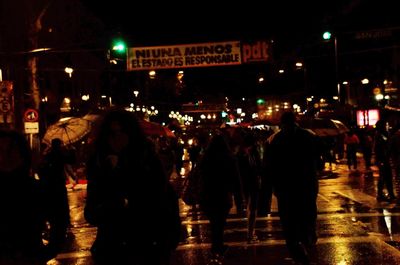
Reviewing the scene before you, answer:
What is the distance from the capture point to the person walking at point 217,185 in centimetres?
846

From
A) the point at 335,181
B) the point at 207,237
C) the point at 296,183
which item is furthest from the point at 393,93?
the point at 296,183

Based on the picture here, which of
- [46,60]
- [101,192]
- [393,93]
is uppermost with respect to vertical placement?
[46,60]

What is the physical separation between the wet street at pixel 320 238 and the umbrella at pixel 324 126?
40.3 feet

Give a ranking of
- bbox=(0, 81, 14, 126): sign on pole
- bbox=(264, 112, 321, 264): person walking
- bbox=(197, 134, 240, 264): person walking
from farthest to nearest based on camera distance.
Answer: bbox=(0, 81, 14, 126): sign on pole
bbox=(197, 134, 240, 264): person walking
bbox=(264, 112, 321, 264): person walking

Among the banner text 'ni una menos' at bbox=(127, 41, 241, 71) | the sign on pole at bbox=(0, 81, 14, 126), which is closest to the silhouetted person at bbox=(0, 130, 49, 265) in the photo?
the sign on pole at bbox=(0, 81, 14, 126)

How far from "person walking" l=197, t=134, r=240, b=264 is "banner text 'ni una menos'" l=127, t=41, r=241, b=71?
15899 millimetres

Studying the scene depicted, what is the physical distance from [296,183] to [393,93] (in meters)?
36.9

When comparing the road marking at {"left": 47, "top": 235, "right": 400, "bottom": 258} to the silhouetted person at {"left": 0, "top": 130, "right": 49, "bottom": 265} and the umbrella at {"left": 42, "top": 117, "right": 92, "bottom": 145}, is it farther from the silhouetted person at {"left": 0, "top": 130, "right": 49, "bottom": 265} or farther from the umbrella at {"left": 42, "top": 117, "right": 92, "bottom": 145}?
the umbrella at {"left": 42, "top": 117, "right": 92, "bottom": 145}

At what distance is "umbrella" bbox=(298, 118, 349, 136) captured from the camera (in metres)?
27.7

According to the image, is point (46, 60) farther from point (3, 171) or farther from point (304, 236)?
point (3, 171)

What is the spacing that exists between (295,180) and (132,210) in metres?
3.69

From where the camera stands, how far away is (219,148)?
868cm

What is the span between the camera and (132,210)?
11.6 ft

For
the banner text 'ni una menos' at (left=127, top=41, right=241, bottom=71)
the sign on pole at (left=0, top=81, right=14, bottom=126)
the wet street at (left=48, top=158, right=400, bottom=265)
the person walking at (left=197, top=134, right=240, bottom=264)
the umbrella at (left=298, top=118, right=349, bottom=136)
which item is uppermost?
the banner text 'ni una menos' at (left=127, top=41, right=241, bottom=71)
